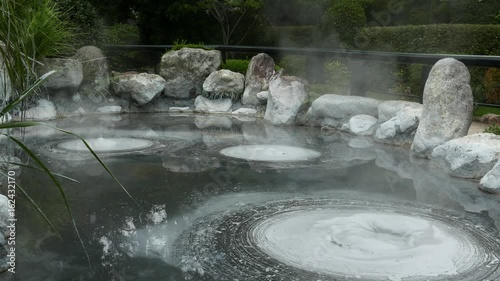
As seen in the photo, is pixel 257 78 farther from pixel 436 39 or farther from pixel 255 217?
pixel 255 217

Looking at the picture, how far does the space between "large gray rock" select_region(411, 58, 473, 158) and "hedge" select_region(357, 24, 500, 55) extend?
456cm

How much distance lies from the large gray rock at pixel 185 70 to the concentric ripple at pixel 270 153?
15.2 feet

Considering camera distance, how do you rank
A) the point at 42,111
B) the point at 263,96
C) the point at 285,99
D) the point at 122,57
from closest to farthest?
the point at 285,99
the point at 42,111
the point at 263,96
the point at 122,57

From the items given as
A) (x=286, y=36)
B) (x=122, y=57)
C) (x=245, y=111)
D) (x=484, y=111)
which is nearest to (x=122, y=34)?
(x=122, y=57)

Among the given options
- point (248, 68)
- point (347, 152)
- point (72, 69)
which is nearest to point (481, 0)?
point (248, 68)

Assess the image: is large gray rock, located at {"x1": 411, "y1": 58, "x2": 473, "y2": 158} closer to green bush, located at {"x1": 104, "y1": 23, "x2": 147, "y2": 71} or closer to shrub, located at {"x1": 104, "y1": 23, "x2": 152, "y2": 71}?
shrub, located at {"x1": 104, "y1": 23, "x2": 152, "y2": 71}

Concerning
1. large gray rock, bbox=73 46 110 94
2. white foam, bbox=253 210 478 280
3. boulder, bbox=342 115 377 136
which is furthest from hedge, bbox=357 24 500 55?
white foam, bbox=253 210 478 280

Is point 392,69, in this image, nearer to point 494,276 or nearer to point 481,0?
point 481,0

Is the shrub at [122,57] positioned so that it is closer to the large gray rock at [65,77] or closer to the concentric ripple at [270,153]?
the large gray rock at [65,77]

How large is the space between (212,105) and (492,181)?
702cm

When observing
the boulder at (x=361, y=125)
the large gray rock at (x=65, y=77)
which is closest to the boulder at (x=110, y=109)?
the large gray rock at (x=65, y=77)

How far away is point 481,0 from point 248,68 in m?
6.75

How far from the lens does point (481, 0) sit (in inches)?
565

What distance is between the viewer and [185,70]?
12000 millimetres
